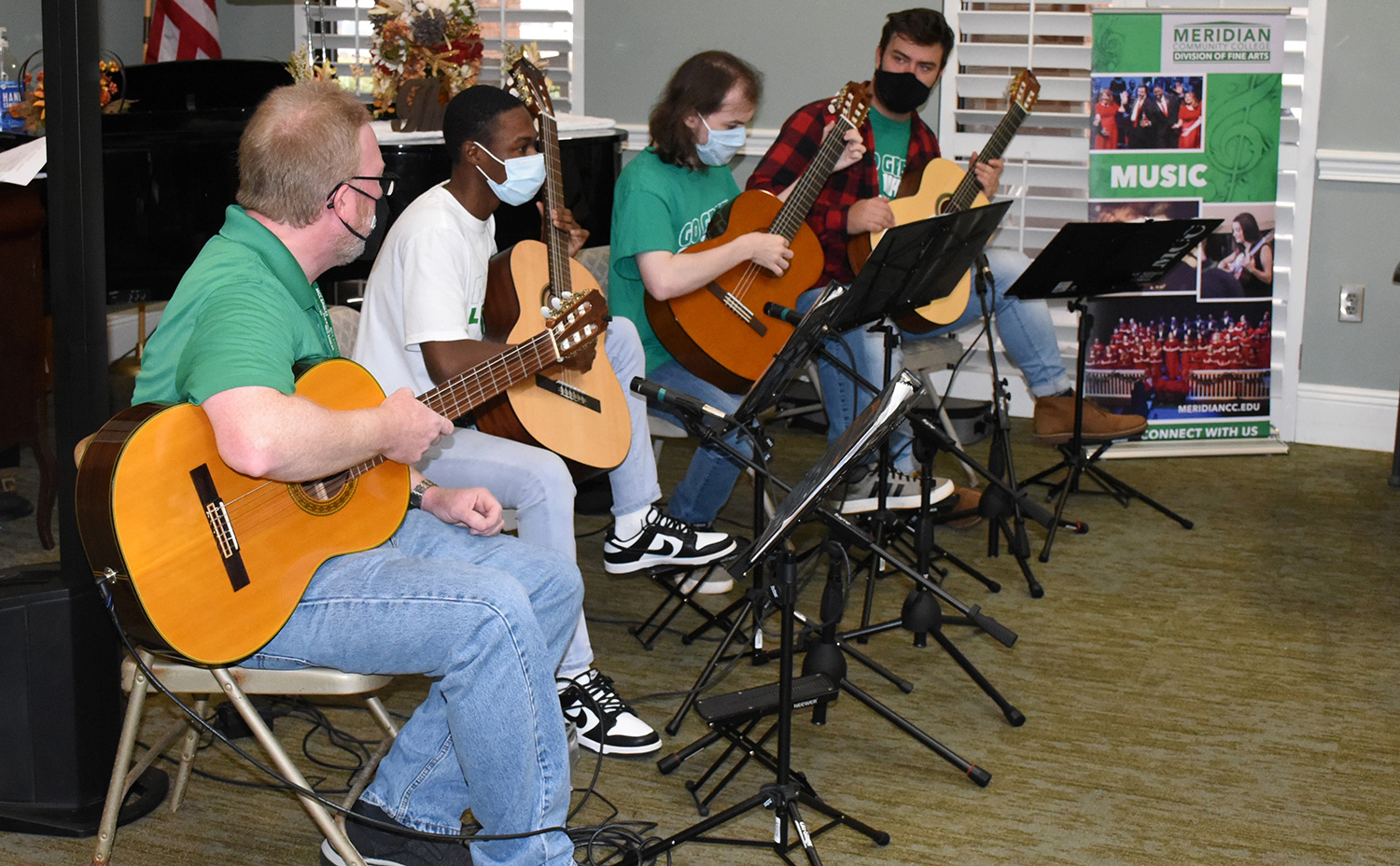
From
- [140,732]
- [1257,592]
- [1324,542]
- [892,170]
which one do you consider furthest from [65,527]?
[1324,542]

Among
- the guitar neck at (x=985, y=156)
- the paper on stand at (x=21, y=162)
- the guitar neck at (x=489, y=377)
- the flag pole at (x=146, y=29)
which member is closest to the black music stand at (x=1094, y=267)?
the guitar neck at (x=985, y=156)

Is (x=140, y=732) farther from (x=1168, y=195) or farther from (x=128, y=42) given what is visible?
(x=128, y=42)

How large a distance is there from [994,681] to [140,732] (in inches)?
73.7

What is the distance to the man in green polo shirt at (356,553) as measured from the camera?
184 centimetres

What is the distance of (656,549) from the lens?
3.20 metres

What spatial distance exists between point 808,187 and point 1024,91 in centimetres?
102

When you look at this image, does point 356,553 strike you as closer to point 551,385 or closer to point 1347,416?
point 551,385

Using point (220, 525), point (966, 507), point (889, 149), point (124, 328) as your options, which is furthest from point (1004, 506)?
point (124, 328)

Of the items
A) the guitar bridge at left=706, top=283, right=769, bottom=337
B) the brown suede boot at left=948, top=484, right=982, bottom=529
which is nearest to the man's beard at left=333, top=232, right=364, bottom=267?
the guitar bridge at left=706, top=283, right=769, bottom=337

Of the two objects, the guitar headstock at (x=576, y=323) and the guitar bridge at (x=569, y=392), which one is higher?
the guitar headstock at (x=576, y=323)

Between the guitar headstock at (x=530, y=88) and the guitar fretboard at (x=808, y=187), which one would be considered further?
the guitar fretboard at (x=808, y=187)

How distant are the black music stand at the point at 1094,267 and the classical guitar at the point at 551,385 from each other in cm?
118

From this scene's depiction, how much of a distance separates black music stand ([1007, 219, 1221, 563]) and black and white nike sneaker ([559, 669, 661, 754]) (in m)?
1.23

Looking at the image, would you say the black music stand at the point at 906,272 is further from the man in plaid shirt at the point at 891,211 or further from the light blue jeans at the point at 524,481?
the light blue jeans at the point at 524,481
